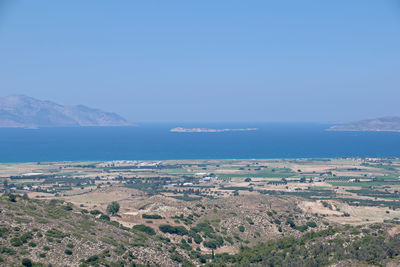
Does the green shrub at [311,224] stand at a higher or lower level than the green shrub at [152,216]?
lower

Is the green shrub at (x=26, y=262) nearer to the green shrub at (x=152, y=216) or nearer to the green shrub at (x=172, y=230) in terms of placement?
the green shrub at (x=172, y=230)

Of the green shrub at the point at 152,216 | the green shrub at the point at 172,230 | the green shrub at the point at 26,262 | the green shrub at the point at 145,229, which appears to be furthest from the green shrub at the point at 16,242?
the green shrub at the point at 152,216

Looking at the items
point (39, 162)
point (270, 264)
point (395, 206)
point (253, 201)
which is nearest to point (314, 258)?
point (270, 264)

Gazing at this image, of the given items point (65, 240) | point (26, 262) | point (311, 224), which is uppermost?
point (65, 240)

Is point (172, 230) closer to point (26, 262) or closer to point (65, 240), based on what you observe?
point (65, 240)

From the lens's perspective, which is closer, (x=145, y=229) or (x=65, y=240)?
(x=65, y=240)

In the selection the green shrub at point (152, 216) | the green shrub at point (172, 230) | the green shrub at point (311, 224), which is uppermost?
the green shrub at point (152, 216)

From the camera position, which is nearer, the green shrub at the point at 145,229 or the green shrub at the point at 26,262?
the green shrub at the point at 26,262

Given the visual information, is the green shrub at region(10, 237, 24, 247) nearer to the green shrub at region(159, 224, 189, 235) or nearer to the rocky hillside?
the rocky hillside

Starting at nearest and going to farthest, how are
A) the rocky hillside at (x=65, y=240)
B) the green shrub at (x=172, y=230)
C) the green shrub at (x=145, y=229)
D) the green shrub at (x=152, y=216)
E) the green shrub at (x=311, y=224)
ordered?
the rocky hillside at (x=65, y=240) < the green shrub at (x=145, y=229) < the green shrub at (x=172, y=230) < the green shrub at (x=152, y=216) < the green shrub at (x=311, y=224)

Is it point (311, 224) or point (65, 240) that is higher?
point (65, 240)

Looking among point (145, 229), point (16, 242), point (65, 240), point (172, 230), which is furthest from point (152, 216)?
point (16, 242)

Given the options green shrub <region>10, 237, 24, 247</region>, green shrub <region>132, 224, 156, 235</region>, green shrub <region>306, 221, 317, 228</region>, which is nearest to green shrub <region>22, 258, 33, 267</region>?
green shrub <region>10, 237, 24, 247</region>
